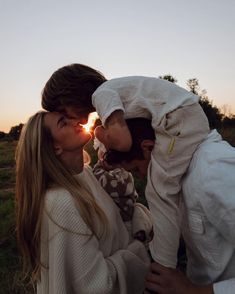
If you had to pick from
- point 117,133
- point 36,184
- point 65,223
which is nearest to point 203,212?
point 117,133

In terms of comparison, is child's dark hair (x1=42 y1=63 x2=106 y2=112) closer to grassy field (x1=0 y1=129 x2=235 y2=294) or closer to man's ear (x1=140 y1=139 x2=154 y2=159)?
man's ear (x1=140 y1=139 x2=154 y2=159)

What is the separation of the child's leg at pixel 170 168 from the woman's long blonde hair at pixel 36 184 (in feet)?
1.53

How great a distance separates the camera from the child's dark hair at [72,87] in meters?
2.57

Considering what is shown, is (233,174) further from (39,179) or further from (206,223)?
(39,179)

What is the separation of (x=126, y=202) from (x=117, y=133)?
921 millimetres

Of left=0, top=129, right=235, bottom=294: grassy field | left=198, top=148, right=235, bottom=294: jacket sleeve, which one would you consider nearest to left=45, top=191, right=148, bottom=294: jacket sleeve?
left=198, top=148, right=235, bottom=294: jacket sleeve

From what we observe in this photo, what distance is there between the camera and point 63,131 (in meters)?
2.63

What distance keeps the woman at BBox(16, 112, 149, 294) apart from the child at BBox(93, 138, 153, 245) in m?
0.13

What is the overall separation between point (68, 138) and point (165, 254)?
0.85 m

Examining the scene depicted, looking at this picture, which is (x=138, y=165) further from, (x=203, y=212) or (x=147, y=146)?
(x=203, y=212)

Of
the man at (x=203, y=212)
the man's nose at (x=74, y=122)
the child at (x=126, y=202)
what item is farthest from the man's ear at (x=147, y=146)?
the child at (x=126, y=202)

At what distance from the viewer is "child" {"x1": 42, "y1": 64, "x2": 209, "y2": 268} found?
80.4 inches

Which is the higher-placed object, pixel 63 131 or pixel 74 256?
pixel 63 131

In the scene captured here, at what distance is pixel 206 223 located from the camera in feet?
6.53
